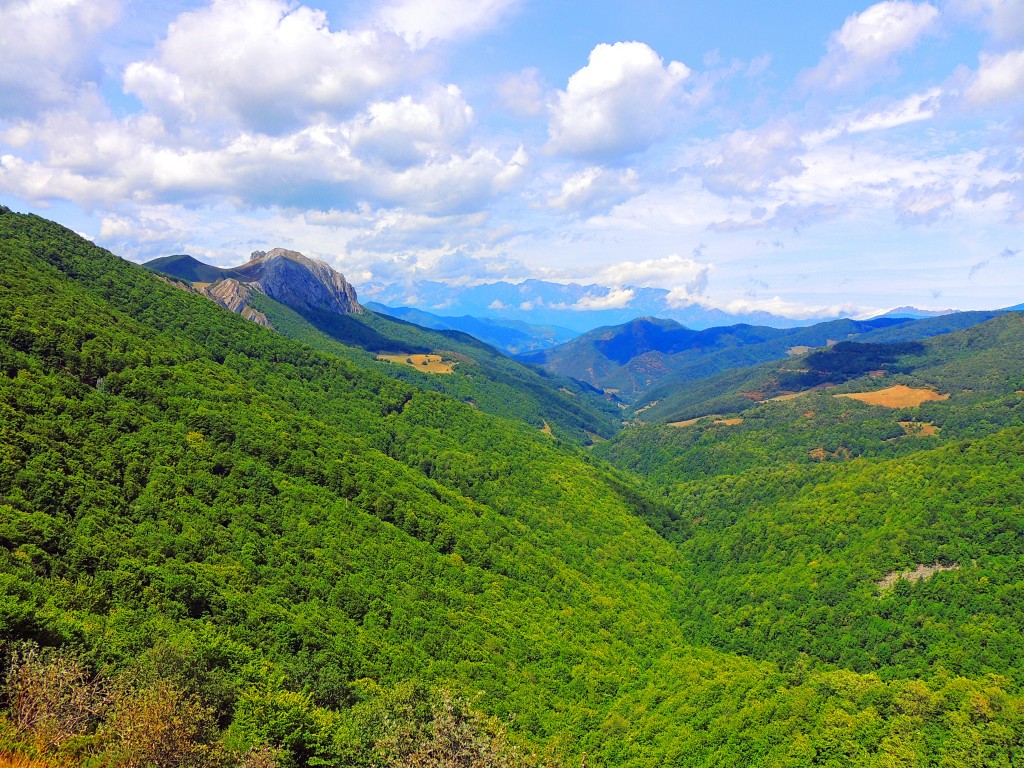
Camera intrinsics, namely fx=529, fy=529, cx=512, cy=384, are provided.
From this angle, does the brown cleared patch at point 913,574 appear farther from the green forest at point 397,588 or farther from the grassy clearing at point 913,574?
the green forest at point 397,588

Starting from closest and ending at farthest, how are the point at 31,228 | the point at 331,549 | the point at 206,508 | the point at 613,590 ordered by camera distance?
the point at 206,508 < the point at 331,549 < the point at 613,590 < the point at 31,228

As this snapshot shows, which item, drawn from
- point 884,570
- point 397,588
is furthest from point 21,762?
point 884,570

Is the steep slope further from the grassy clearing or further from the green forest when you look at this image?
the green forest

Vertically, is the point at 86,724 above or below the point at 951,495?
→ above

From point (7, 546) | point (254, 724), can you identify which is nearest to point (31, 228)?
point (7, 546)

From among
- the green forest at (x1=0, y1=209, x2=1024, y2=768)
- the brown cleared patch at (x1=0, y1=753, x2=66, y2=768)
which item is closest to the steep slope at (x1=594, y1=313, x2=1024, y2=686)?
the green forest at (x1=0, y1=209, x2=1024, y2=768)

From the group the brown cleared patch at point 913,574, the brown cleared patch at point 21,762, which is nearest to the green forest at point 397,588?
the brown cleared patch at point 21,762

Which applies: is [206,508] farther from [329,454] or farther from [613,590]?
[613,590]
